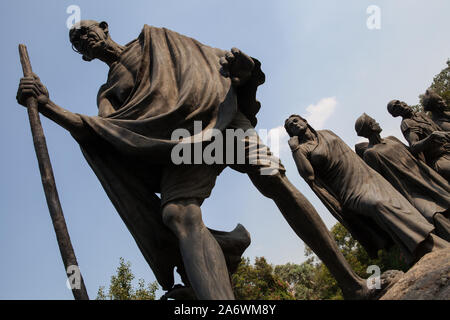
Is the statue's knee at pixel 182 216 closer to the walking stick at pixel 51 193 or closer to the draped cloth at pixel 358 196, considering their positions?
the walking stick at pixel 51 193

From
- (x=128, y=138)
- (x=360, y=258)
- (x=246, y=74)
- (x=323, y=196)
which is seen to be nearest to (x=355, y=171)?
(x=323, y=196)

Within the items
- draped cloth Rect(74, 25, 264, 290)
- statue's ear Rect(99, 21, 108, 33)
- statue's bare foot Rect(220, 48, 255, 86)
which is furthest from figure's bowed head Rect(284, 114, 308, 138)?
statue's ear Rect(99, 21, 108, 33)

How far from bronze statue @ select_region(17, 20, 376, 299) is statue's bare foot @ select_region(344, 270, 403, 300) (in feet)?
0.04

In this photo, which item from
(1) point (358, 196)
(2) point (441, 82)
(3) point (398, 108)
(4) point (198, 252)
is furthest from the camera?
(2) point (441, 82)

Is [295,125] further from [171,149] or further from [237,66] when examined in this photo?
[171,149]

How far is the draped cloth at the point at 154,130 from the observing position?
3.96 metres

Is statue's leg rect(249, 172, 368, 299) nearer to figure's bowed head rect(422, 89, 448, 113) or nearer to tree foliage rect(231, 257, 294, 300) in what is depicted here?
figure's bowed head rect(422, 89, 448, 113)

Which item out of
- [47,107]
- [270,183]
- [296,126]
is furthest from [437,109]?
[47,107]

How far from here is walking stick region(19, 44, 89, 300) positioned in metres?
3.32

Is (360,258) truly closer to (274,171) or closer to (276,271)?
(276,271)

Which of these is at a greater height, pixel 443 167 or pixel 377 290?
pixel 443 167

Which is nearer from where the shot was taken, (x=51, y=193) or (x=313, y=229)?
(x=51, y=193)

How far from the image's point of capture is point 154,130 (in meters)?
3.97

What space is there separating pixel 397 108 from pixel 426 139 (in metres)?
0.87
